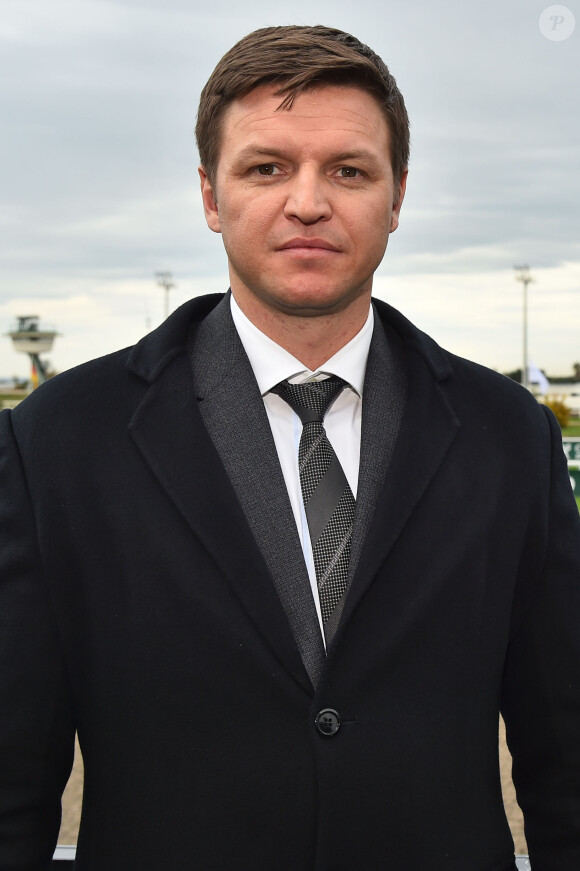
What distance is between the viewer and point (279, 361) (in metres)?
1.92

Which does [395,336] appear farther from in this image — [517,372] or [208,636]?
[517,372]

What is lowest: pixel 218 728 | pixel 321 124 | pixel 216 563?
pixel 218 728

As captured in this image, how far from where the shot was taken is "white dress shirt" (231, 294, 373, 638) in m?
1.91

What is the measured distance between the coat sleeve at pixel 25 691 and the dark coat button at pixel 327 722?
465 millimetres

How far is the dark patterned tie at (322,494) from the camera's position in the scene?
70.4 inches

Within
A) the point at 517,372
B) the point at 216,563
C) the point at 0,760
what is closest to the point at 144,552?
the point at 216,563

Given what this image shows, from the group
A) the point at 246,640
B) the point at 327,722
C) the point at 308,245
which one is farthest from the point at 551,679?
the point at 308,245

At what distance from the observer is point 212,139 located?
1.93m

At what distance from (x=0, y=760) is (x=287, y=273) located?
39.8 inches

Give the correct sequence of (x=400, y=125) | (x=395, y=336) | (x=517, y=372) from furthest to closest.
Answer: (x=517, y=372) → (x=395, y=336) → (x=400, y=125)

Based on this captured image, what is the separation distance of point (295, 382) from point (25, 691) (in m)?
0.76

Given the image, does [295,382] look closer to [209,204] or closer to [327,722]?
[209,204]

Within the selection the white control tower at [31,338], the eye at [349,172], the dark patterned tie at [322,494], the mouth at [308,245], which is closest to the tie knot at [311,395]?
the dark patterned tie at [322,494]

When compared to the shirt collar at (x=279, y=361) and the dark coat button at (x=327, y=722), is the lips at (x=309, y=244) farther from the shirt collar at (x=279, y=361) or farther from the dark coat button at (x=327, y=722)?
the dark coat button at (x=327, y=722)
